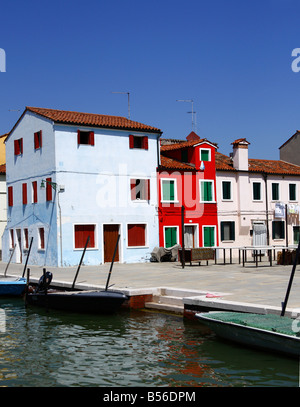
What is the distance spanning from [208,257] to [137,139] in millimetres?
8739

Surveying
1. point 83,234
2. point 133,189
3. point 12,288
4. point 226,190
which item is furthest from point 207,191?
point 12,288

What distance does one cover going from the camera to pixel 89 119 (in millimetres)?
31781

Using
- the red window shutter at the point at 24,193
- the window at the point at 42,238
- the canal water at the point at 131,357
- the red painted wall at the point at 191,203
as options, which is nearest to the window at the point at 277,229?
the red painted wall at the point at 191,203

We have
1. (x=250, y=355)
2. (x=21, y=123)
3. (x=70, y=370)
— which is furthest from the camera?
(x=21, y=123)

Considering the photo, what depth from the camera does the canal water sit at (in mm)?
9570

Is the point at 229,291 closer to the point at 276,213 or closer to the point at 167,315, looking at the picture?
the point at 167,315

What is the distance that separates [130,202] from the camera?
1252 inches

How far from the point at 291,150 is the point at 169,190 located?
1421 cm

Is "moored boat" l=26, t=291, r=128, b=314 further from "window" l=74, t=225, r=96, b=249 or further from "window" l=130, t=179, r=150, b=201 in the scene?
"window" l=130, t=179, r=150, b=201

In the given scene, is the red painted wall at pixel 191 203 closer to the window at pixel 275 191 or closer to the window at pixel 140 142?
the window at pixel 140 142

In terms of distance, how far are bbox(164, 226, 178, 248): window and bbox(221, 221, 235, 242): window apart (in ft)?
11.5

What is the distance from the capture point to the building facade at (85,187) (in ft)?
97.8

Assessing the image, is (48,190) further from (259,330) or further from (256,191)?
(259,330)

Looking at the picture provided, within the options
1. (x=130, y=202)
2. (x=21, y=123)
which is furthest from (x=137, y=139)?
(x=21, y=123)
